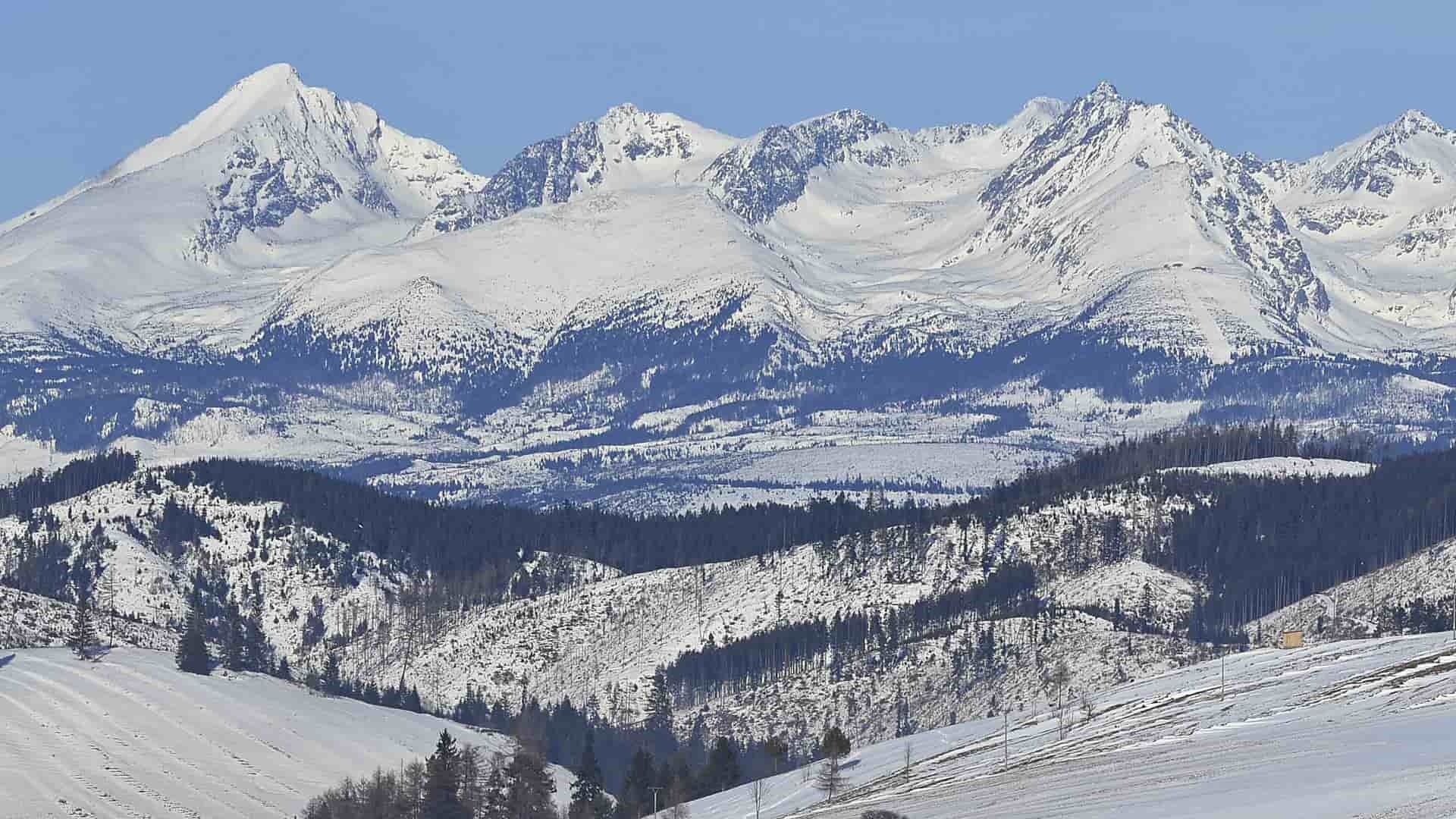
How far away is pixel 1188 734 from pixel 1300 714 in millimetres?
7852

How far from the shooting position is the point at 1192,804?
15425 cm

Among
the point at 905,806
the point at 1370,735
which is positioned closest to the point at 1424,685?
the point at 1370,735

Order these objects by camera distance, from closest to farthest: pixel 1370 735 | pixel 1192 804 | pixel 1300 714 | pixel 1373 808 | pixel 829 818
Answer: pixel 1373 808
pixel 1192 804
pixel 1370 735
pixel 829 818
pixel 1300 714

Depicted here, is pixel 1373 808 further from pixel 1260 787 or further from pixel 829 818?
pixel 829 818

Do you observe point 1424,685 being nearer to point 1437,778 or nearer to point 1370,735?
point 1370,735

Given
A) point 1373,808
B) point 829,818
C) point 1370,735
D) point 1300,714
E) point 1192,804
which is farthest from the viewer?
point 1300,714

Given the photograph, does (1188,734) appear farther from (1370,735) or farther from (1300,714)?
(1370,735)

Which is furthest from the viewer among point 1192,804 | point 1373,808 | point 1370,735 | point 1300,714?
point 1300,714

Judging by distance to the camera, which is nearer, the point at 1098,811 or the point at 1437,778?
the point at 1437,778

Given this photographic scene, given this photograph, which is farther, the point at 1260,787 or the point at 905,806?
the point at 905,806

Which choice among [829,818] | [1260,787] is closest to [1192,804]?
[1260,787]

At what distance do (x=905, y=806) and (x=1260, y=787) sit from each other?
32.9 meters

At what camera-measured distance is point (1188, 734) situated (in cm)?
19800

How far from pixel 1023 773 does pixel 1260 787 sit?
37.2 meters
